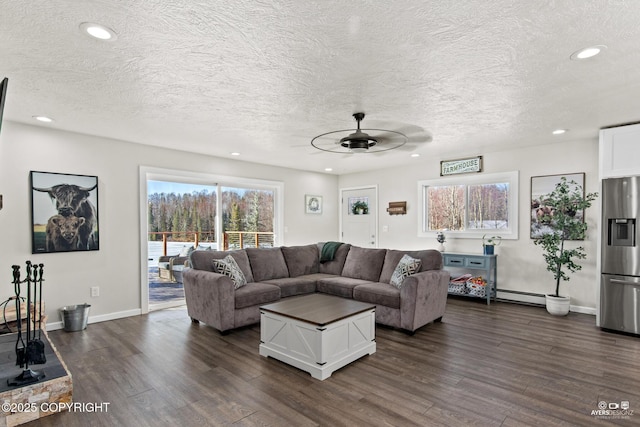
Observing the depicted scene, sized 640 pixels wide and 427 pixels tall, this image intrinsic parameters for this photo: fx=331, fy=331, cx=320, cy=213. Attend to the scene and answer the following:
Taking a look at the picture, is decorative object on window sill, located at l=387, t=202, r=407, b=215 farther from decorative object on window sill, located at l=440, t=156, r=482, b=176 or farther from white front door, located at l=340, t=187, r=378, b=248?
decorative object on window sill, located at l=440, t=156, r=482, b=176

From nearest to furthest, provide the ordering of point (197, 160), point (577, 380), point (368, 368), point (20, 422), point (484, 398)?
point (20, 422) → point (484, 398) → point (577, 380) → point (368, 368) → point (197, 160)

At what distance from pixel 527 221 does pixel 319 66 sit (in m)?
4.34

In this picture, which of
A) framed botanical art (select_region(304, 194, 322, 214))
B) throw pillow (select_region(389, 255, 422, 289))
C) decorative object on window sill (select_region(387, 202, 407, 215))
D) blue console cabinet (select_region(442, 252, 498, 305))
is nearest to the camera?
throw pillow (select_region(389, 255, 422, 289))

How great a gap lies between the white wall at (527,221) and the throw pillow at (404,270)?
2.01m

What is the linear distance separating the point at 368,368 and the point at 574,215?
3802mm

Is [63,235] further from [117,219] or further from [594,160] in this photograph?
[594,160]

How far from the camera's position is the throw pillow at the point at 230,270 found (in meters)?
4.16

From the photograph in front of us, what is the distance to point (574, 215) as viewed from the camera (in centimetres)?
461

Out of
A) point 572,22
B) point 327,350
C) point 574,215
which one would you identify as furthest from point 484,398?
point 574,215

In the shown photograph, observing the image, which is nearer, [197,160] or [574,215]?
[574,215]

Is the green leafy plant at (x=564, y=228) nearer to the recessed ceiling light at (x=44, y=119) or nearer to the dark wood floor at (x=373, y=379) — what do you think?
the dark wood floor at (x=373, y=379)

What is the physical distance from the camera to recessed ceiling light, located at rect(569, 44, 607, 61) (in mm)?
2141

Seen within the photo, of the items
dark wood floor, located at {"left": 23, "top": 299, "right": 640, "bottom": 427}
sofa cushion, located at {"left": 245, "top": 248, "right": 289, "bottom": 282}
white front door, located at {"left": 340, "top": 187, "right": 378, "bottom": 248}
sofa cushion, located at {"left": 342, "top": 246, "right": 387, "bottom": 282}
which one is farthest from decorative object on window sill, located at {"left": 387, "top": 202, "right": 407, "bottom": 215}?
dark wood floor, located at {"left": 23, "top": 299, "right": 640, "bottom": 427}

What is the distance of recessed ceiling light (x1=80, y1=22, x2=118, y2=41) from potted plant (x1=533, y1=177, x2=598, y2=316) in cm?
529
